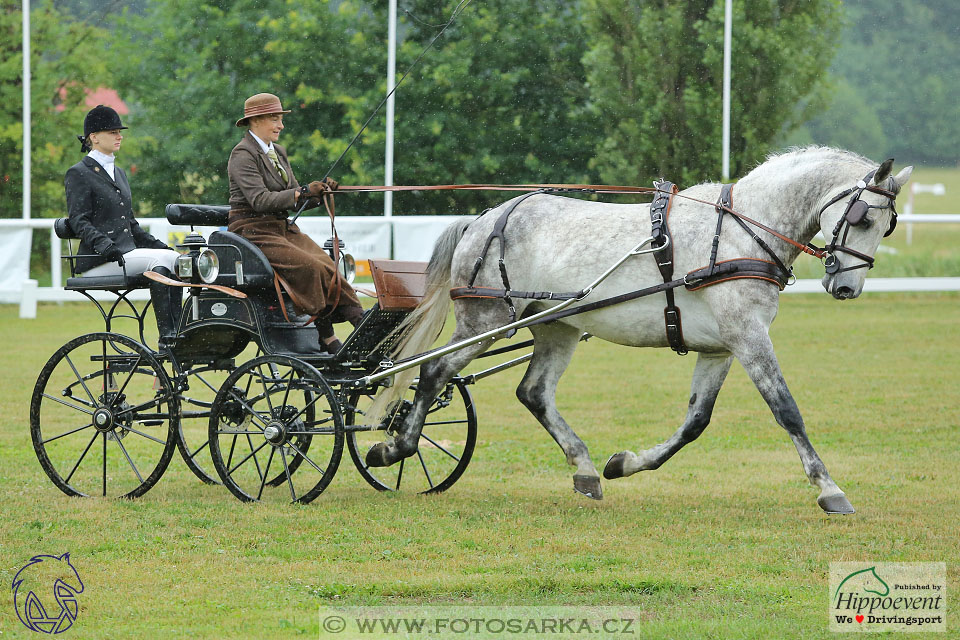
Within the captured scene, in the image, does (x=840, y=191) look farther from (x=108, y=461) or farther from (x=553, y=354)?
(x=108, y=461)

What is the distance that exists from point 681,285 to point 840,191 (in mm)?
855

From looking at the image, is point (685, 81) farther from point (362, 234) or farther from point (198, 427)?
point (198, 427)

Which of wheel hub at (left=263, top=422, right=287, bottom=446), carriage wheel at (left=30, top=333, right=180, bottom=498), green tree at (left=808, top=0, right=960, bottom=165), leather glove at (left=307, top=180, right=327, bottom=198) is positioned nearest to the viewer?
leather glove at (left=307, top=180, right=327, bottom=198)

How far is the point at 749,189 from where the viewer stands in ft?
20.9

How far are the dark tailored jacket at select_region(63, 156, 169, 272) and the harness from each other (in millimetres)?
2041

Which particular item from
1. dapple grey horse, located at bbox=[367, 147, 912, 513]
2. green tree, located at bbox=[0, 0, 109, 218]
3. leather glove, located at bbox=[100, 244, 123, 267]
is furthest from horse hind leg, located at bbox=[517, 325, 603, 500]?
green tree, located at bbox=[0, 0, 109, 218]

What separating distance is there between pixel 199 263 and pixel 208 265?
6 centimetres

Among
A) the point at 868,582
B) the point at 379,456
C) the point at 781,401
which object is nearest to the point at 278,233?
the point at 379,456

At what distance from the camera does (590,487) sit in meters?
6.70

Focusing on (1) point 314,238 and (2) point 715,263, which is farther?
(1) point 314,238

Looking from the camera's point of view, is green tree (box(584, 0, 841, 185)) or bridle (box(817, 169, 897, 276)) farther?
green tree (box(584, 0, 841, 185))

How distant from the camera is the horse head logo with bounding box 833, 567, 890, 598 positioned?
4.86m

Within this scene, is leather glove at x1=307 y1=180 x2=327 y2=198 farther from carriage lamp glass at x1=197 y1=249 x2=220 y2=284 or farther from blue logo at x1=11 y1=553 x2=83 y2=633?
blue logo at x1=11 y1=553 x2=83 y2=633

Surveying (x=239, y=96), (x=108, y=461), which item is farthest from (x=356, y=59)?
(x=108, y=461)
